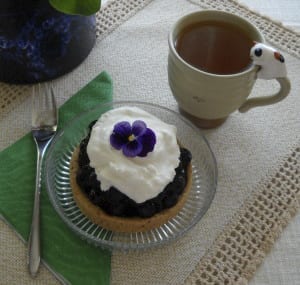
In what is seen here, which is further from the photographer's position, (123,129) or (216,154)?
(216,154)

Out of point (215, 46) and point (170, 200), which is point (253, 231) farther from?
point (215, 46)

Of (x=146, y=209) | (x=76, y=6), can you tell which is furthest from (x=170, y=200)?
(x=76, y=6)

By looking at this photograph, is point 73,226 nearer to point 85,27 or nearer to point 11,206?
point 11,206

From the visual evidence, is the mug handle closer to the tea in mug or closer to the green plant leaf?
the tea in mug

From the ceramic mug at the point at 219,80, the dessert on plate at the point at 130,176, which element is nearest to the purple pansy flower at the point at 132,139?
the dessert on plate at the point at 130,176

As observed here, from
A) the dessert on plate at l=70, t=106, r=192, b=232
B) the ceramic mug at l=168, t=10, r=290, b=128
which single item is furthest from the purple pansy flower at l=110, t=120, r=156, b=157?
the ceramic mug at l=168, t=10, r=290, b=128
